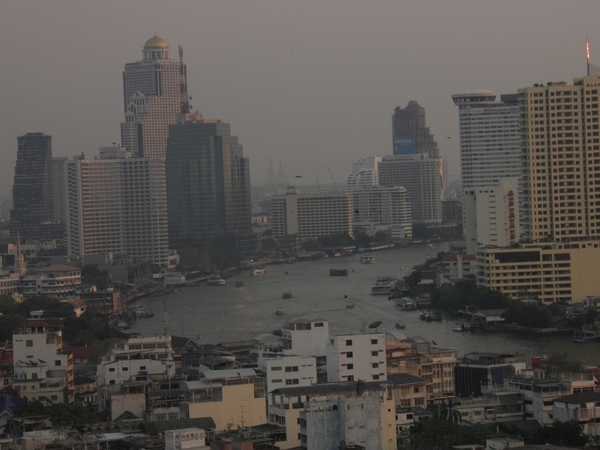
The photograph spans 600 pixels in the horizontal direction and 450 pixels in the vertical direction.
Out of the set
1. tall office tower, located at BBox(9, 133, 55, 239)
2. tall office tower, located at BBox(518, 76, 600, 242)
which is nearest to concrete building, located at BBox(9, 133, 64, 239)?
tall office tower, located at BBox(9, 133, 55, 239)

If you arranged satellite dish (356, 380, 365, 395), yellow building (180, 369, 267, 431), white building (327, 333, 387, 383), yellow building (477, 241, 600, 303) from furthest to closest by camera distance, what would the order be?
yellow building (477, 241, 600, 303), white building (327, 333, 387, 383), yellow building (180, 369, 267, 431), satellite dish (356, 380, 365, 395)

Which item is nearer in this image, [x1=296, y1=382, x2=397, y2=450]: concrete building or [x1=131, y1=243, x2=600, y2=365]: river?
[x1=296, y1=382, x2=397, y2=450]: concrete building

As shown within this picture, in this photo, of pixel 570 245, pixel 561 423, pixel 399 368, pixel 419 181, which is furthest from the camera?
pixel 419 181

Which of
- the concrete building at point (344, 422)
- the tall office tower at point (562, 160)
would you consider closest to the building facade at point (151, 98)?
the tall office tower at point (562, 160)

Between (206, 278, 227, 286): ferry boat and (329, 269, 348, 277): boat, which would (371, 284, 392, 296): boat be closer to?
(329, 269, 348, 277): boat

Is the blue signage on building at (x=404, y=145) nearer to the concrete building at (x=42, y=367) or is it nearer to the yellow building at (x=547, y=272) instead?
the yellow building at (x=547, y=272)

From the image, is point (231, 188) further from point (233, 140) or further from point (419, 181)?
point (419, 181)

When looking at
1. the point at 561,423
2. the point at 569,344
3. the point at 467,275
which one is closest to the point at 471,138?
the point at 467,275
